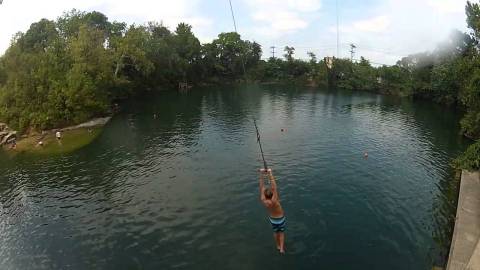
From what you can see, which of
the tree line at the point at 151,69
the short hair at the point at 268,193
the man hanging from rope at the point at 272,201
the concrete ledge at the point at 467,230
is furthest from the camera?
the tree line at the point at 151,69

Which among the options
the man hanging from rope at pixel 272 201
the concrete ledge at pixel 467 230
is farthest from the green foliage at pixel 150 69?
the concrete ledge at pixel 467 230

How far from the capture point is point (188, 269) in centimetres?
2458

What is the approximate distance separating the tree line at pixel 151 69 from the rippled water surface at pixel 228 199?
10.4 m

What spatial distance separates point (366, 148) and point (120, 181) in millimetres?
32040

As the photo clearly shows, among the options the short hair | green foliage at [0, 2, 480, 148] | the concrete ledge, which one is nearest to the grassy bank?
green foliage at [0, 2, 480, 148]

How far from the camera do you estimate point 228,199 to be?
34.7 meters

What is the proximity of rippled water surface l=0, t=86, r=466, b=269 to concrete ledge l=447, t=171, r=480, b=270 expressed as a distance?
156cm

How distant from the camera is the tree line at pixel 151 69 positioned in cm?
6288

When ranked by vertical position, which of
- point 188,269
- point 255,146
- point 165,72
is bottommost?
point 188,269

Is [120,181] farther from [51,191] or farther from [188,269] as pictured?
[188,269]

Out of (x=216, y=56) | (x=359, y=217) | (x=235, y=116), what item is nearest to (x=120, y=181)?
(x=359, y=217)

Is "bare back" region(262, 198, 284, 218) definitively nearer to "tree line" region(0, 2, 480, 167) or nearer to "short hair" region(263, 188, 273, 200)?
"short hair" region(263, 188, 273, 200)

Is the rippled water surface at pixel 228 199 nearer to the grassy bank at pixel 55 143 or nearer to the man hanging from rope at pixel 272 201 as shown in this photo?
the grassy bank at pixel 55 143

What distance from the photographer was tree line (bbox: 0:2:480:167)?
6288 cm
